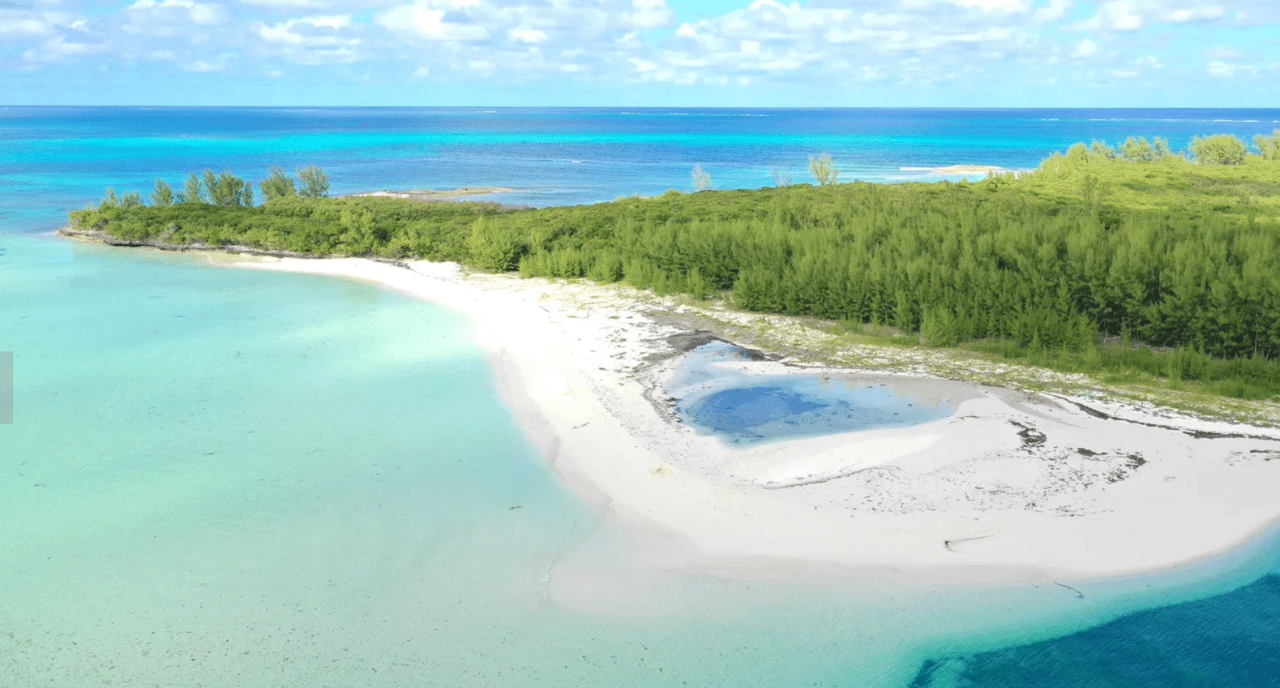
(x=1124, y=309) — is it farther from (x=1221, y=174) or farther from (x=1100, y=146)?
(x=1100, y=146)

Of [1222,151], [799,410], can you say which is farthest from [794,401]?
[1222,151]

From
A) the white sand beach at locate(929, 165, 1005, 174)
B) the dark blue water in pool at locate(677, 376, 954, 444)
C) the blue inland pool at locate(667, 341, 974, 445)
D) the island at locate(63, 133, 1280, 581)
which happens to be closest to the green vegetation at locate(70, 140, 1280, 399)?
the island at locate(63, 133, 1280, 581)

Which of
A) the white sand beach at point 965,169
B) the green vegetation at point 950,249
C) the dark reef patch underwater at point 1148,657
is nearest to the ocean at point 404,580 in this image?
the dark reef patch underwater at point 1148,657

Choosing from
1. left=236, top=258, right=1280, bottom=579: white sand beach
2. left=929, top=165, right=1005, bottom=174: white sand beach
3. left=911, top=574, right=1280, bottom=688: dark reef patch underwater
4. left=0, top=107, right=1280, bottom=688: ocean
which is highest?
left=236, top=258, right=1280, bottom=579: white sand beach

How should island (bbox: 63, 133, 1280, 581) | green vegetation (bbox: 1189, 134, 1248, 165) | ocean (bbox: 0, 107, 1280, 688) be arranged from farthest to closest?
green vegetation (bbox: 1189, 134, 1248, 165) < island (bbox: 63, 133, 1280, 581) < ocean (bbox: 0, 107, 1280, 688)

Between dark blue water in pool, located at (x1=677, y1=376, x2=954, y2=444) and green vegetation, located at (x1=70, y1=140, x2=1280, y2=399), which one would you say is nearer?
dark blue water in pool, located at (x1=677, y1=376, x2=954, y2=444)

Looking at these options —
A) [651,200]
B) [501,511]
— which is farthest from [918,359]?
[651,200]

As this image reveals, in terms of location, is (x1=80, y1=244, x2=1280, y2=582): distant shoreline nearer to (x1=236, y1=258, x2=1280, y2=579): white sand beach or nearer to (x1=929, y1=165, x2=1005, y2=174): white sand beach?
(x1=236, y1=258, x2=1280, y2=579): white sand beach
